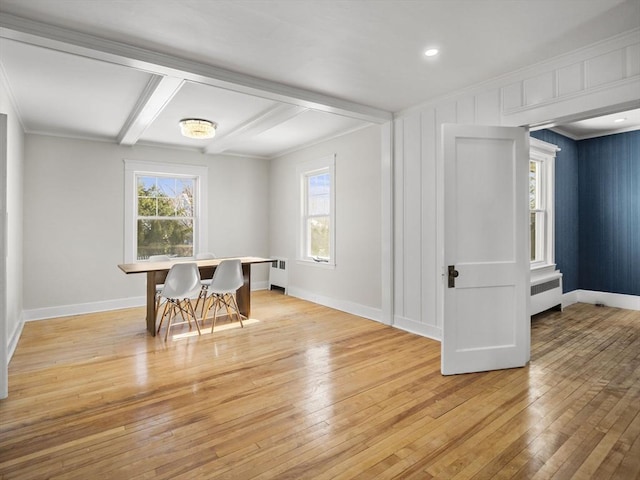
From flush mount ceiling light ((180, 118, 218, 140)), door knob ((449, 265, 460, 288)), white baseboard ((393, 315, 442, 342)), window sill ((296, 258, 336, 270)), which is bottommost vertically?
white baseboard ((393, 315, 442, 342))

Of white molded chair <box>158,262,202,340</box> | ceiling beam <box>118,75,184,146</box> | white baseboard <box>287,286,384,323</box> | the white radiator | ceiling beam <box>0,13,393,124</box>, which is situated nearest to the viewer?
ceiling beam <box>0,13,393,124</box>

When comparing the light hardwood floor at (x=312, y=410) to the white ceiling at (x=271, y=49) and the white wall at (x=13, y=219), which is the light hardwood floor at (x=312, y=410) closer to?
the white wall at (x=13, y=219)

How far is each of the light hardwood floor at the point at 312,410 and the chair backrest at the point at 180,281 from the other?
19.9 inches

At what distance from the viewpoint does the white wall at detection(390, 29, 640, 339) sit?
2719 mm

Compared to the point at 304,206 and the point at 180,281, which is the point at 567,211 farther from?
the point at 180,281

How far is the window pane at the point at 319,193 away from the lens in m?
6.00

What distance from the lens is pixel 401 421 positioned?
2361 mm

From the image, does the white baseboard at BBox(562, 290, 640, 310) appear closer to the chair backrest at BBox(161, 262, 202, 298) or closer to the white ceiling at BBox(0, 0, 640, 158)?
the white ceiling at BBox(0, 0, 640, 158)

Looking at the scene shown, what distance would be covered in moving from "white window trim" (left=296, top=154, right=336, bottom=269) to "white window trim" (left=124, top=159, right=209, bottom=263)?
1.68m

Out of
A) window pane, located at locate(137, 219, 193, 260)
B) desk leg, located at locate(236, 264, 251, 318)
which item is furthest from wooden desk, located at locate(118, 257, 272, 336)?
window pane, located at locate(137, 219, 193, 260)

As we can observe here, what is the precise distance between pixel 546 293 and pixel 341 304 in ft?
9.42

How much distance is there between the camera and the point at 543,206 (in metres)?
5.30

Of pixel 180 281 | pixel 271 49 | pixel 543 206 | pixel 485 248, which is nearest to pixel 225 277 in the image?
pixel 180 281

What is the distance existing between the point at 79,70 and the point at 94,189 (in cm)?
273
